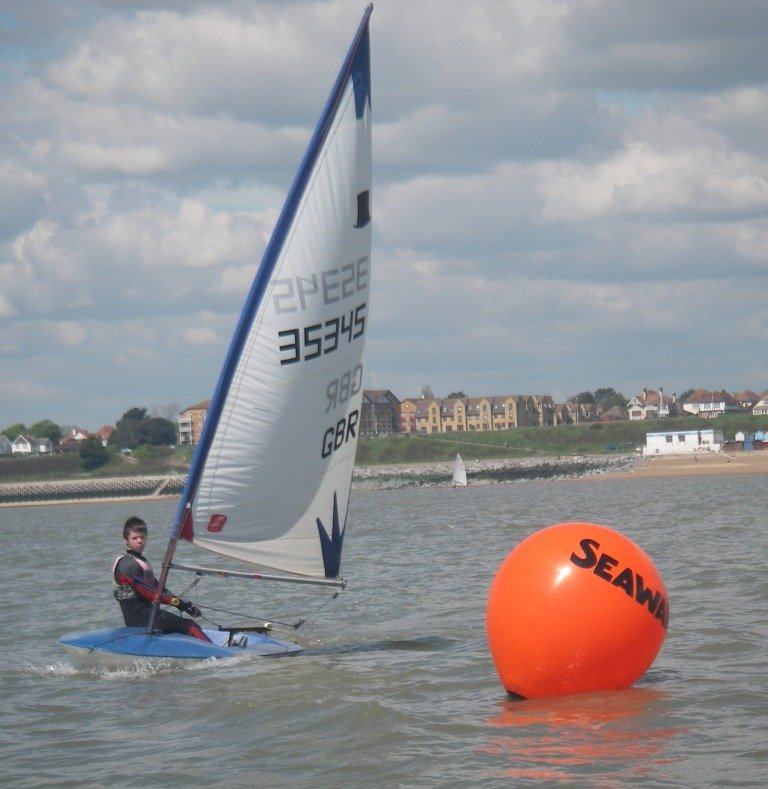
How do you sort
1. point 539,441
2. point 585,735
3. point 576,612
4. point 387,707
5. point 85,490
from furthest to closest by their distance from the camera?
point 539,441, point 85,490, point 387,707, point 576,612, point 585,735

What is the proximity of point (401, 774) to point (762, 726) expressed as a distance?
222 cm

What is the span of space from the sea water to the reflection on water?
0.7 inches

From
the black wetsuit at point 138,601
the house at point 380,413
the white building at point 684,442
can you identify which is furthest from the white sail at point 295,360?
the house at point 380,413

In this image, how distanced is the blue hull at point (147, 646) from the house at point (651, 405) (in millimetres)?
140703

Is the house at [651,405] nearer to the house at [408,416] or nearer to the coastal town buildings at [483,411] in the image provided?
the coastal town buildings at [483,411]

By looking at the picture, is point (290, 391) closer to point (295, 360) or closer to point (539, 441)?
point (295, 360)

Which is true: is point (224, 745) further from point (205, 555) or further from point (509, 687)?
point (205, 555)

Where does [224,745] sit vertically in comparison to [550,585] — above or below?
below

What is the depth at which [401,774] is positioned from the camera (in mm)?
6637

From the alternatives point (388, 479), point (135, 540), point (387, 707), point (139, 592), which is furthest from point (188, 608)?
point (388, 479)

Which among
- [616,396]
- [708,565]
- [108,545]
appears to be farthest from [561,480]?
[616,396]

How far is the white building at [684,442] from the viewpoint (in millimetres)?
91062

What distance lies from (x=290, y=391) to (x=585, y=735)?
4.05 meters

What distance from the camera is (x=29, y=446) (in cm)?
15575
